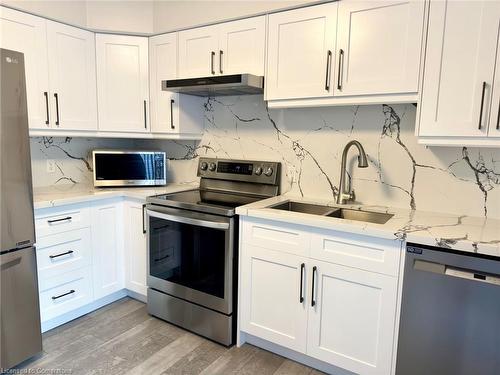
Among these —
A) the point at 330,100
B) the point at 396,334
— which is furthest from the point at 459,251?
the point at 330,100

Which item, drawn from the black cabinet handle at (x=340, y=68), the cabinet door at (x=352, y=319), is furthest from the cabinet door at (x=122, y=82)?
the cabinet door at (x=352, y=319)

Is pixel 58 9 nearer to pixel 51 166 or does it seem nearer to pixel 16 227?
pixel 51 166

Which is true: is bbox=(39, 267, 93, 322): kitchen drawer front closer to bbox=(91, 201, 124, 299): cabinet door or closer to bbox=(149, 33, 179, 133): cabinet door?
bbox=(91, 201, 124, 299): cabinet door

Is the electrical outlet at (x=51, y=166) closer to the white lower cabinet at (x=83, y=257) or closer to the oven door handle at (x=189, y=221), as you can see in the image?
the white lower cabinet at (x=83, y=257)

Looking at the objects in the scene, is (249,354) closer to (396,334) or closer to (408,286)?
(396,334)

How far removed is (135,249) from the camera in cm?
270

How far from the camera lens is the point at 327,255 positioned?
6.05 feet

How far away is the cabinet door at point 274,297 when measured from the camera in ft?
6.46

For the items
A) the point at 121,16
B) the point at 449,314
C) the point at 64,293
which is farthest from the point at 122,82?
the point at 449,314

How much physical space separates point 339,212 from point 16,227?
1.87 metres

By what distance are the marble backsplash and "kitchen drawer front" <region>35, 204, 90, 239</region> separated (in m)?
0.63

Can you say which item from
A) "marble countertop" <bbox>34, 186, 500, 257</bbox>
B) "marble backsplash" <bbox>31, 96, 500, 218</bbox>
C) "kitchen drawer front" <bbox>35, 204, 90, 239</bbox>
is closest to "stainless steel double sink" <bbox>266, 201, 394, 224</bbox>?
"marble countertop" <bbox>34, 186, 500, 257</bbox>

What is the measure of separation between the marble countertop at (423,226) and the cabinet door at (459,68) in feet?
1.54

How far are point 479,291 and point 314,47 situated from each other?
1551 mm
